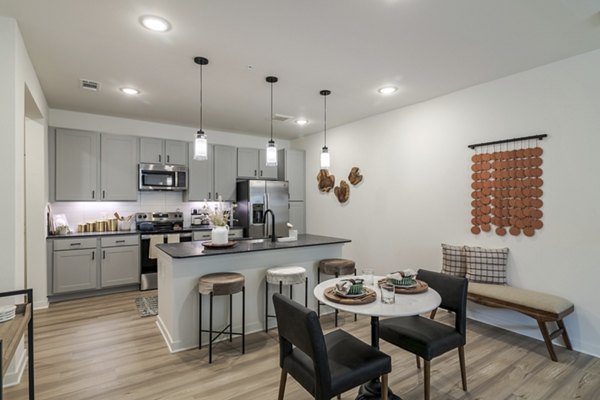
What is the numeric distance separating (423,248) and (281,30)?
10.6 ft

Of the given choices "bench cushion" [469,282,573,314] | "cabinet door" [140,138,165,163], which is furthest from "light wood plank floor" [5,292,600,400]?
"cabinet door" [140,138,165,163]

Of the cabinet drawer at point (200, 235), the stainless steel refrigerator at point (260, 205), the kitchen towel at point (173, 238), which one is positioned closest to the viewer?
the kitchen towel at point (173, 238)

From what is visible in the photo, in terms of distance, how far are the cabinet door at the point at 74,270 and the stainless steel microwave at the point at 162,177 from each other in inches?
50.3

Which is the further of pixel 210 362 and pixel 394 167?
pixel 394 167

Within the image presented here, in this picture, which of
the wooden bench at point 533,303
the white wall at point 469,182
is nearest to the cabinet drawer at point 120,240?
the white wall at point 469,182

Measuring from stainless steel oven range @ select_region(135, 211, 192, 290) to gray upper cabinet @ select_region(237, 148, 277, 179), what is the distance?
150 centimetres

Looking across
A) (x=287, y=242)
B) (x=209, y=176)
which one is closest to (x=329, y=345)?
(x=287, y=242)

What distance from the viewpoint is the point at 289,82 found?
3.60 metres

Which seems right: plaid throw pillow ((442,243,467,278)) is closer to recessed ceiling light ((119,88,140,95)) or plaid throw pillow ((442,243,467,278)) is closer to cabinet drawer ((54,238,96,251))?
recessed ceiling light ((119,88,140,95))

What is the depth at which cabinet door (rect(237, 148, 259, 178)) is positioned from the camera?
600cm

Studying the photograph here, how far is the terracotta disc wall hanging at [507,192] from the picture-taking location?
10.5 feet

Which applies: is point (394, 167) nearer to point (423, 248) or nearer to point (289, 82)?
point (423, 248)

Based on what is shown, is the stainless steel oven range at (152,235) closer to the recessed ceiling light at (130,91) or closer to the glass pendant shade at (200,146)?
the recessed ceiling light at (130,91)

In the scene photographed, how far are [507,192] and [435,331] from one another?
2030 millimetres
